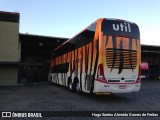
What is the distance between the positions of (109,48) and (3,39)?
683 inches

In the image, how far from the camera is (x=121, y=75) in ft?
38.3

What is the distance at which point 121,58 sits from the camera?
460 inches

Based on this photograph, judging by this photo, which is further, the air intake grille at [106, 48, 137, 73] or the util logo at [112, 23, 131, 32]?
the util logo at [112, 23, 131, 32]

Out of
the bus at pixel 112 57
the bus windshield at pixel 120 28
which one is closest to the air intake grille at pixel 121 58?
the bus at pixel 112 57

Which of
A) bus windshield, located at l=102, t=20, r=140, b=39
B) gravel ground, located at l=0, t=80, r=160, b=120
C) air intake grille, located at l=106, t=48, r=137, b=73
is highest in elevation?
bus windshield, located at l=102, t=20, r=140, b=39

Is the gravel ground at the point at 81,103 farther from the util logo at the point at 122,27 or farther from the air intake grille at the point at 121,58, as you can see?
the util logo at the point at 122,27

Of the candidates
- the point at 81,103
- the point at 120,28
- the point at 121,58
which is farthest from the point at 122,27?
the point at 81,103

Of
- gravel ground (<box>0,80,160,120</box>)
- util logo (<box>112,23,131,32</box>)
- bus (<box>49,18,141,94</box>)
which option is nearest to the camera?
gravel ground (<box>0,80,160,120</box>)

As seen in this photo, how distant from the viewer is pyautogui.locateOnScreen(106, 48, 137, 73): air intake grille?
1148 centimetres

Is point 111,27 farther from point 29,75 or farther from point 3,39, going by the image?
point 29,75

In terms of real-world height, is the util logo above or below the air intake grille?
above

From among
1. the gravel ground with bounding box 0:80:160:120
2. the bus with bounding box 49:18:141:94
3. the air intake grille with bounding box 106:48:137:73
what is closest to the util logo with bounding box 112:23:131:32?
the bus with bounding box 49:18:141:94

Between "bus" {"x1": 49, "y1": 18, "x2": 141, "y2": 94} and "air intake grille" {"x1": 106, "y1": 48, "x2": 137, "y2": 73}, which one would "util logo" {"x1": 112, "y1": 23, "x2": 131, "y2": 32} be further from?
"air intake grille" {"x1": 106, "y1": 48, "x2": 137, "y2": 73}

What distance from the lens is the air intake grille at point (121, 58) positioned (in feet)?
37.7
